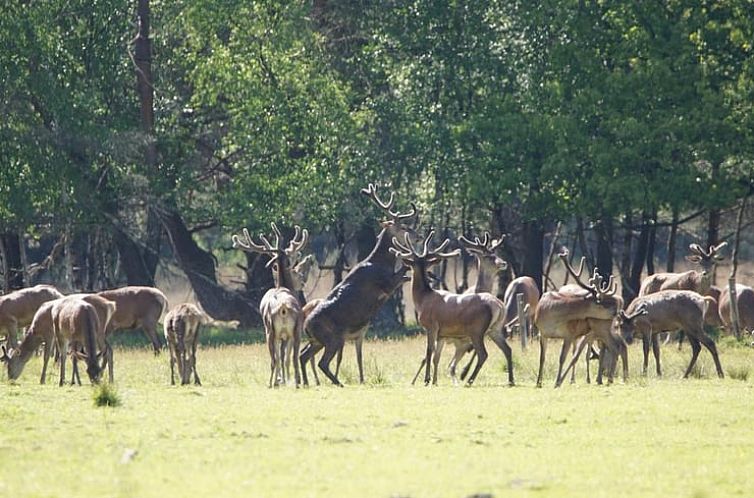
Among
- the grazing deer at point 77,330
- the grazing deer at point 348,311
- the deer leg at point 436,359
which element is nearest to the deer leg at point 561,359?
the deer leg at point 436,359

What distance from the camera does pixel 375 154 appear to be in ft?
131

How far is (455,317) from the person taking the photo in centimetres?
2255

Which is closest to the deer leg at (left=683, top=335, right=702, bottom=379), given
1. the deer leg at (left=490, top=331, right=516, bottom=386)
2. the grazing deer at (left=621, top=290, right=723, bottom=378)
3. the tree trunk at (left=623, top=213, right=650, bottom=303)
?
the grazing deer at (left=621, top=290, right=723, bottom=378)

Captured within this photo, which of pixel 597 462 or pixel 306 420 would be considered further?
pixel 306 420

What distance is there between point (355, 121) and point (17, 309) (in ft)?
45.3

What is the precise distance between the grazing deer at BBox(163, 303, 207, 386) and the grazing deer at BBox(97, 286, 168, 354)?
500cm

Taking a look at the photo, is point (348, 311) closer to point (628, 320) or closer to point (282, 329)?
point (282, 329)

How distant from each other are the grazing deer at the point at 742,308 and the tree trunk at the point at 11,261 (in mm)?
17106

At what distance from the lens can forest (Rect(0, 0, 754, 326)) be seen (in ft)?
118

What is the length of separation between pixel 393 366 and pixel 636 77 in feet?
40.8

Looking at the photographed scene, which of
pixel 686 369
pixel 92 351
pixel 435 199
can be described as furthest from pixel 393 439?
pixel 435 199

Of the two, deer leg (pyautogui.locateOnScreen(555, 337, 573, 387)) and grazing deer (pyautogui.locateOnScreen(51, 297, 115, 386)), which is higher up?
grazing deer (pyautogui.locateOnScreen(51, 297, 115, 386))

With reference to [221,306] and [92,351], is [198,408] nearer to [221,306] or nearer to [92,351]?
[92,351]

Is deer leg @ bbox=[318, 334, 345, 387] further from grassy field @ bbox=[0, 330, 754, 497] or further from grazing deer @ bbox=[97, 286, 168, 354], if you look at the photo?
grazing deer @ bbox=[97, 286, 168, 354]
